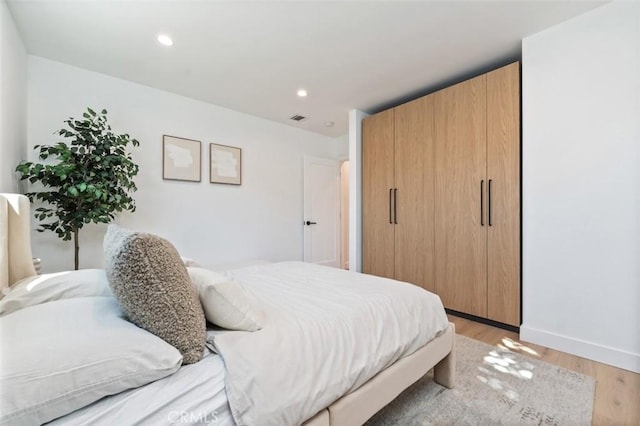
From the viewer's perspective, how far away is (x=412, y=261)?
3.27 m

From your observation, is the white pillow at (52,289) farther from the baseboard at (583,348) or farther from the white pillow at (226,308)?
the baseboard at (583,348)

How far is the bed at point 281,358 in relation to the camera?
2.47ft

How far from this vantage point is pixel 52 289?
119 cm

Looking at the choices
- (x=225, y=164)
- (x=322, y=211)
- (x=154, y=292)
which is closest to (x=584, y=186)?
(x=154, y=292)

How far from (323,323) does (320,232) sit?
375 centimetres

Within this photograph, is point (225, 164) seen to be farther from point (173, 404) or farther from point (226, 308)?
point (173, 404)

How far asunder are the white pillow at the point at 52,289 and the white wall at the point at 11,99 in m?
1.16

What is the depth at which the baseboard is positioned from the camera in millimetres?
1896

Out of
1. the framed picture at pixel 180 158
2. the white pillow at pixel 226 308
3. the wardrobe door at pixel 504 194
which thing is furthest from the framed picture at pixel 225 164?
the wardrobe door at pixel 504 194

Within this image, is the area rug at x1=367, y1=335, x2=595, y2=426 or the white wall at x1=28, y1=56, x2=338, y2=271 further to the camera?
the white wall at x1=28, y1=56, x2=338, y2=271

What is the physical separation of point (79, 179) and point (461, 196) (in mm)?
3625

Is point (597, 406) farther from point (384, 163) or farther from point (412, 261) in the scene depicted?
point (384, 163)

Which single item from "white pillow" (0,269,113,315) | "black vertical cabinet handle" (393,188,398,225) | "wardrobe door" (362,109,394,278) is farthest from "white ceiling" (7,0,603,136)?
"white pillow" (0,269,113,315)

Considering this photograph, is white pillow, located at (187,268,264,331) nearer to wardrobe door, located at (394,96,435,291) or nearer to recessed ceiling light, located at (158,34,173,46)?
recessed ceiling light, located at (158,34,173,46)
